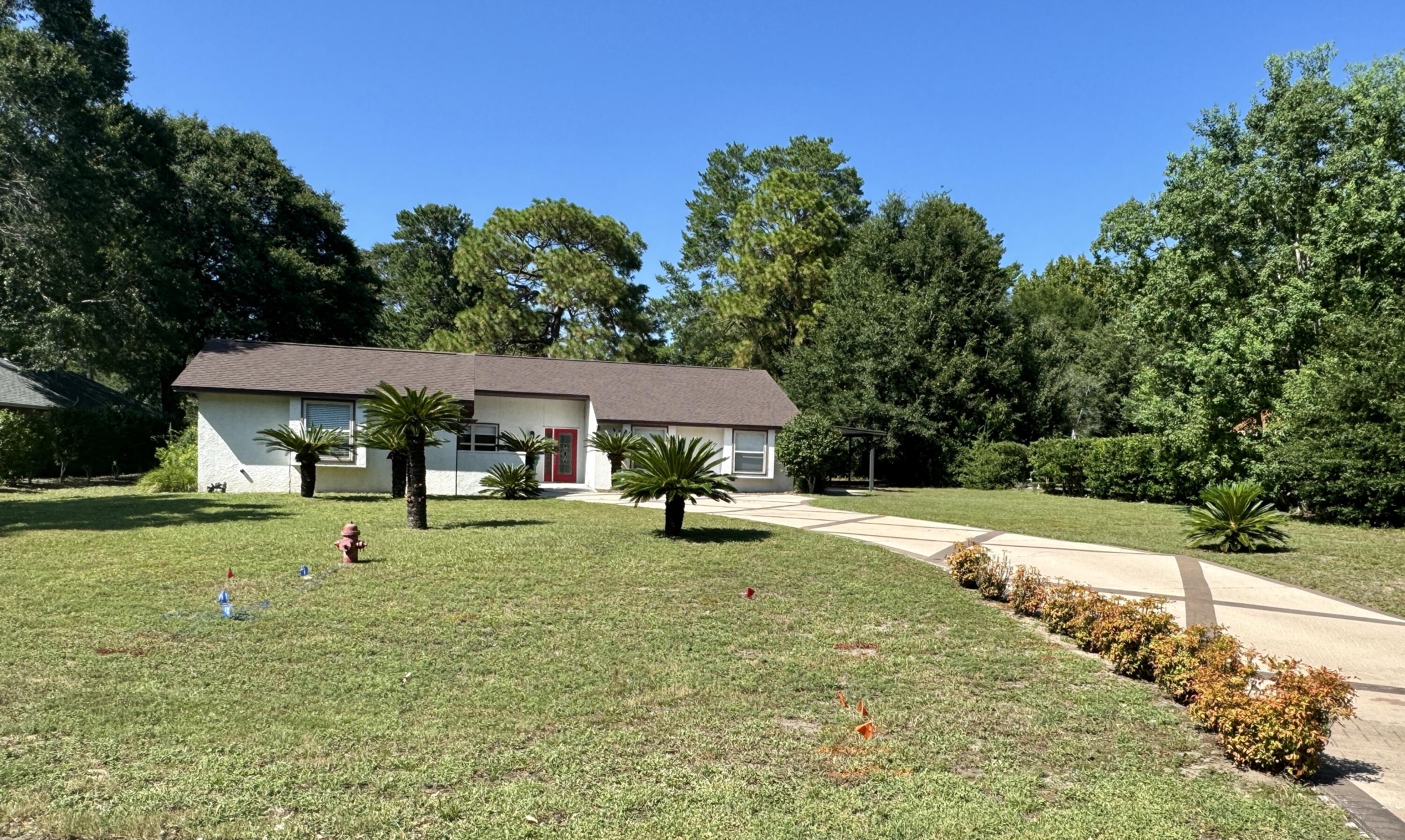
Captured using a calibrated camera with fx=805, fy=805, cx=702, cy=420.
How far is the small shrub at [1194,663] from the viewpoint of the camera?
536 cm

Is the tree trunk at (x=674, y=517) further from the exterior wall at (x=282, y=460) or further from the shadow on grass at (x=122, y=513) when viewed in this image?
the exterior wall at (x=282, y=460)

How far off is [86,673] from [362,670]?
1.90 metres

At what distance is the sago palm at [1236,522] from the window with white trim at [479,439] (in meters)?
18.9

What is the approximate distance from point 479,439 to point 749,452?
9037 millimetres

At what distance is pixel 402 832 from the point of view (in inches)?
145

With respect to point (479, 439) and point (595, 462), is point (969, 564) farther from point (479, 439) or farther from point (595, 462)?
point (479, 439)

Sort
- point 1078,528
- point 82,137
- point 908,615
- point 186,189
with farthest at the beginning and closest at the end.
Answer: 1. point 186,189
2. point 82,137
3. point 1078,528
4. point 908,615

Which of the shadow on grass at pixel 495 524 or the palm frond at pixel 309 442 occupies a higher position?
the palm frond at pixel 309 442

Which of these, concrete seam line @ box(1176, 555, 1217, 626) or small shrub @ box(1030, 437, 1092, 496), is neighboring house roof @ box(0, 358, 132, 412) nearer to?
concrete seam line @ box(1176, 555, 1217, 626)

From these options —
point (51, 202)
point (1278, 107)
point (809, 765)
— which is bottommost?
point (809, 765)

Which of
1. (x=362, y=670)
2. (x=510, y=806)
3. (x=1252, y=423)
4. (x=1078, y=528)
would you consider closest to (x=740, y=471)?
(x=1078, y=528)

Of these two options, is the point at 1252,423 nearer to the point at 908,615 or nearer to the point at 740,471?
the point at 740,471

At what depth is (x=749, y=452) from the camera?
2789 cm

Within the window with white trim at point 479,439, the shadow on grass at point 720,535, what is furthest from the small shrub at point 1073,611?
the window with white trim at point 479,439
